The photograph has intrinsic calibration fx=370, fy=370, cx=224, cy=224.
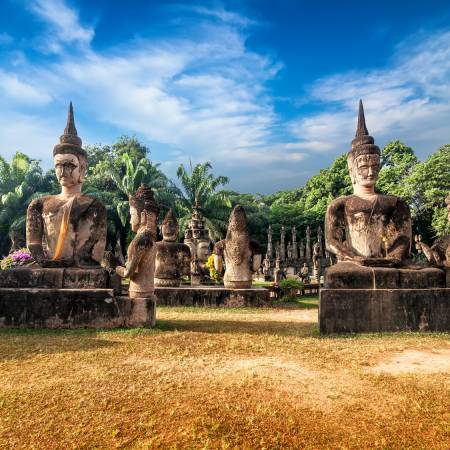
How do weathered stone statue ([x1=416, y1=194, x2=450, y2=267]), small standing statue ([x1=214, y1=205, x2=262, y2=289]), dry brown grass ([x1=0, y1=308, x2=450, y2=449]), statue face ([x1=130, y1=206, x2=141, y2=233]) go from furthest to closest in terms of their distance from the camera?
small standing statue ([x1=214, y1=205, x2=262, y2=289]) → statue face ([x1=130, y1=206, x2=141, y2=233]) → weathered stone statue ([x1=416, y1=194, x2=450, y2=267]) → dry brown grass ([x1=0, y1=308, x2=450, y2=449])

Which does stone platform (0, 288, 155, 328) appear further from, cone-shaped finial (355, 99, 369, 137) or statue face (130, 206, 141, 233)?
cone-shaped finial (355, 99, 369, 137)

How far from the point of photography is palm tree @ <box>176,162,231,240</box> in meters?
31.0

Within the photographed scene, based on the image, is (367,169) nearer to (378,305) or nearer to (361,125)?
(361,125)

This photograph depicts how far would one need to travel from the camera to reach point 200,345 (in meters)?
5.10

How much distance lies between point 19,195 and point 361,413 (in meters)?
29.2

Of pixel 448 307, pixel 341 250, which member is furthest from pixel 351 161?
pixel 448 307

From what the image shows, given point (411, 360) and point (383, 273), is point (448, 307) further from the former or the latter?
point (411, 360)

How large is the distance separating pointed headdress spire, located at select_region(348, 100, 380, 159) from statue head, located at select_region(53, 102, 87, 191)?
5501 millimetres

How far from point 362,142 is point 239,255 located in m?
4.58

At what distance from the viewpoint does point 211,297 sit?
10047 mm

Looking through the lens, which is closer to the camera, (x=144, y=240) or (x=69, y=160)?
(x=144, y=240)

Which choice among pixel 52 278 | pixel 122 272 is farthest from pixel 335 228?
pixel 52 278

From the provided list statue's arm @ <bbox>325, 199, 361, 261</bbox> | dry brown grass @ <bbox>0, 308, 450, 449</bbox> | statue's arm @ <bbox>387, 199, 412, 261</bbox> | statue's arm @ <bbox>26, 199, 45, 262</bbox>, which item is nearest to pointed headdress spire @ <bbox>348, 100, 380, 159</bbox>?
statue's arm @ <bbox>325, 199, 361, 261</bbox>

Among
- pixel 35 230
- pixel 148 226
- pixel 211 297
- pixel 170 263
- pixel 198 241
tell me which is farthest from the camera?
pixel 198 241
